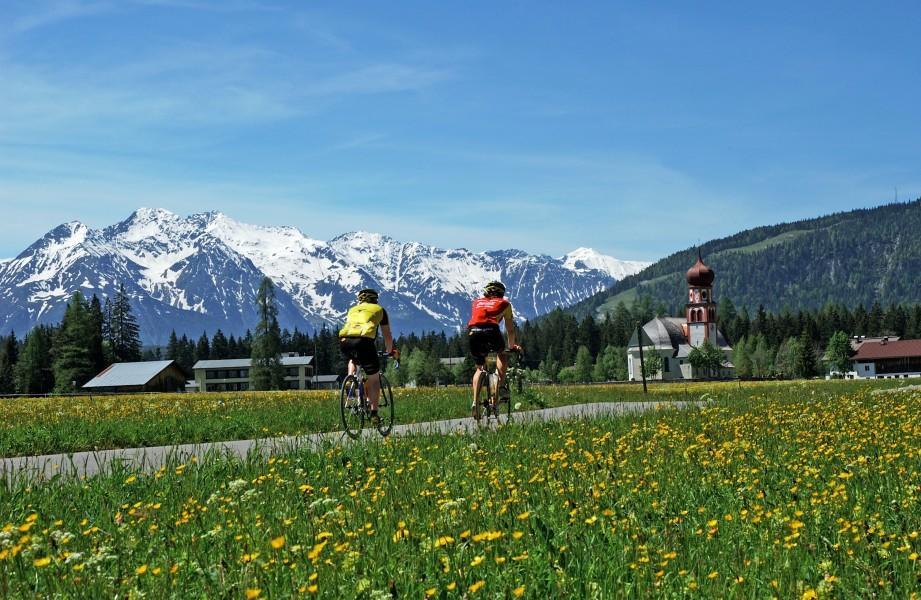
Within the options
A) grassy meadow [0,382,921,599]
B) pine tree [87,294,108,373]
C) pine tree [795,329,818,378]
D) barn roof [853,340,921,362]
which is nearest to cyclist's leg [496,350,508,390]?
grassy meadow [0,382,921,599]

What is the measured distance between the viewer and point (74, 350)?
364ft

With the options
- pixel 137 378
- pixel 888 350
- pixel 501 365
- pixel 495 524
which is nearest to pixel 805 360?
pixel 888 350

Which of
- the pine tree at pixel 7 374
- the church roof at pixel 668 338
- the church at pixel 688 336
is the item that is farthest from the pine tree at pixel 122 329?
the church roof at pixel 668 338

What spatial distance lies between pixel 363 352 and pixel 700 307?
17358 centimetres

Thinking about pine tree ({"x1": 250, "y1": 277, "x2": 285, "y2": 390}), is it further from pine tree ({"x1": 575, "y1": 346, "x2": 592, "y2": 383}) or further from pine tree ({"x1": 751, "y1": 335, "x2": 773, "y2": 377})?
pine tree ({"x1": 751, "y1": 335, "x2": 773, "y2": 377})

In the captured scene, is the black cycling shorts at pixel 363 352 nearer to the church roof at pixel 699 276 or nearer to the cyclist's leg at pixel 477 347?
the cyclist's leg at pixel 477 347

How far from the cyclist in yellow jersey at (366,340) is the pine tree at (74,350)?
107m

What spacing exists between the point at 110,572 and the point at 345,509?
1896mm

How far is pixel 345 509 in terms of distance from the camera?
6285mm

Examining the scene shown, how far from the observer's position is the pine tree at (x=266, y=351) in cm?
11812

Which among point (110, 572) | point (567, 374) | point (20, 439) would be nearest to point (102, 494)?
point (110, 572)

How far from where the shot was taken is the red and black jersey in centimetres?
1424

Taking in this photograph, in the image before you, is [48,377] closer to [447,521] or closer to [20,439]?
[20,439]

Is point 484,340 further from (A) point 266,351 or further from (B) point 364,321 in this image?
(A) point 266,351
